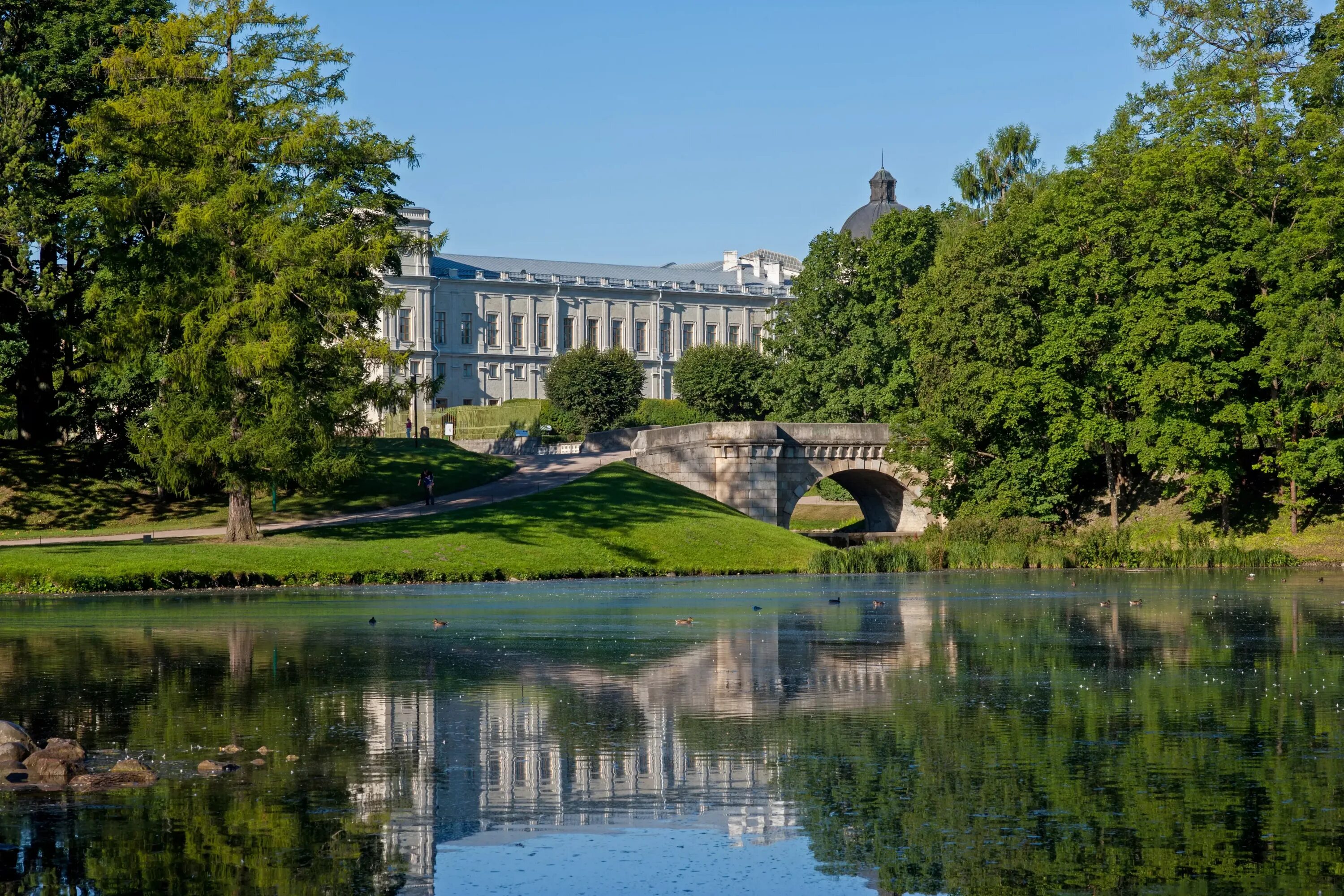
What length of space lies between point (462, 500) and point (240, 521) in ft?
41.4

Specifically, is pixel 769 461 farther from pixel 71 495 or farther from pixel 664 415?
pixel 664 415

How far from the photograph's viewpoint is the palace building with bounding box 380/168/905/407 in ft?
444

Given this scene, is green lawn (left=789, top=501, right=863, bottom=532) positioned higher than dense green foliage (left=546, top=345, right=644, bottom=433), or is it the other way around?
dense green foliage (left=546, top=345, right=644, bottom=433)

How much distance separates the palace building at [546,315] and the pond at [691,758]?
10784 centimetres

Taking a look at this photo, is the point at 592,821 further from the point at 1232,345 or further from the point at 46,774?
the point at 1232,345

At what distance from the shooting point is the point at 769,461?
62.6 metres

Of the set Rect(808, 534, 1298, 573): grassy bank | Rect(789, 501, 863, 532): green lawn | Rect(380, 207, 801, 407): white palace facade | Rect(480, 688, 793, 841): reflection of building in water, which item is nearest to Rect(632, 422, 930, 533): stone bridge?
Rect(808, 534, 1298, 573): grassy bank

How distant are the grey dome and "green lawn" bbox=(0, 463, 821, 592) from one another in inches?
3301

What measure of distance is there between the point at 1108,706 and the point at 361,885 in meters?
9.39

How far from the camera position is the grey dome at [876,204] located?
138250 millimetres

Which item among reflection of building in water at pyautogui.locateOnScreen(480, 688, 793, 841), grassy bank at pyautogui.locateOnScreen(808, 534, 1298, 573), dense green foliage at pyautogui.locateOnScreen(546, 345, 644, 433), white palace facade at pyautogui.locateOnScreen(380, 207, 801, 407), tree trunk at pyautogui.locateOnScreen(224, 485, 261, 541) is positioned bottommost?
reflection of building in water at pyautogui.locateOnScreen(480, 688, 793, 841)

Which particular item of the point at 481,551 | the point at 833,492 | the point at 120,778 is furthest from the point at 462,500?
the point at 120,778

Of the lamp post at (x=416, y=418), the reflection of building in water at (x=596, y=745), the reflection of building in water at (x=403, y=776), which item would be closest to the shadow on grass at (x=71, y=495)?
the lamp post at (x=416, y=418)

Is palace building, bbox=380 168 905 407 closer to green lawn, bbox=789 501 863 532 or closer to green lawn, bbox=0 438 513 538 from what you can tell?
green lawn, bbox=789 501 863 532
